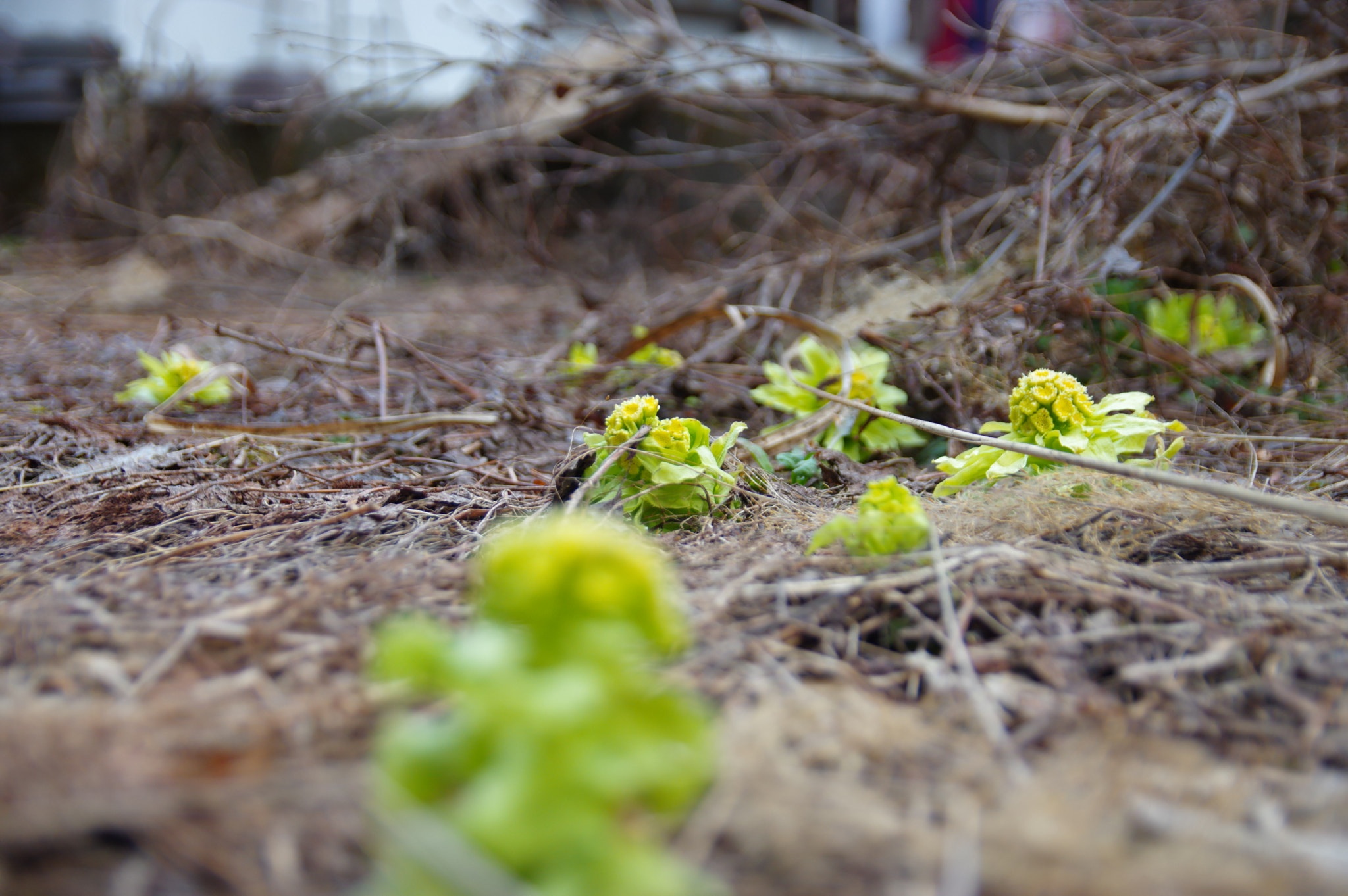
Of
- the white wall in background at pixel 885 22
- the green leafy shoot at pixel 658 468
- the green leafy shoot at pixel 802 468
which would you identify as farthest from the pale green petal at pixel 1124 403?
the white wall in background at pixel 885 22

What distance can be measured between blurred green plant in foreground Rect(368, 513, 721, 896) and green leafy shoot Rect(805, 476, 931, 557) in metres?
0.47

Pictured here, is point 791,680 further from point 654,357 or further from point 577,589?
point 654,357

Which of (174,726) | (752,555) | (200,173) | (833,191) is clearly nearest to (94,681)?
(174,726)

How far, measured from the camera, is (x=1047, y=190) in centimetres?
243

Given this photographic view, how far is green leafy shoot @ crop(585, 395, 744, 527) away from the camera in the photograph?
1395mm

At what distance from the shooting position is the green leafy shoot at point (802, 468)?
169 cm

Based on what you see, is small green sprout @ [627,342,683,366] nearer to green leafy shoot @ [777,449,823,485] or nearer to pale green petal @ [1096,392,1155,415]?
green leafy shoot @ [777,449,823,485]

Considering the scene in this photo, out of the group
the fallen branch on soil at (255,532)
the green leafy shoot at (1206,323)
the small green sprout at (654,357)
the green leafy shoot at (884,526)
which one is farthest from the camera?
the green leafy shoot at (1206,323)

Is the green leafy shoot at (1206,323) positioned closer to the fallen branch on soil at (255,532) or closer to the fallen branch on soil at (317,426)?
the fallen branch on soil at (317,426)

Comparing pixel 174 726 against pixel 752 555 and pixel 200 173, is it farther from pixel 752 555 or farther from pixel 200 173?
pixel 200 173

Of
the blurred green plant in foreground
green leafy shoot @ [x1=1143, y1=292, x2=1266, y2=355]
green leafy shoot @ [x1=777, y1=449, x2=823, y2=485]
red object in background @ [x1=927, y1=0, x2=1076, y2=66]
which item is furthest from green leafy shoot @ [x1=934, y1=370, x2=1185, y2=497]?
red object in background @ [x1=927, y1=0, x2=1076, y2=66]

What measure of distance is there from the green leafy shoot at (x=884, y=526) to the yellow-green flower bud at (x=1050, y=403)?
0.52 m

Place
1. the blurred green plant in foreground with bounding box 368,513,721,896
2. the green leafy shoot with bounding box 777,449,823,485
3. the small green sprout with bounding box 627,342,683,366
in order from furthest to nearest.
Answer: the small green sprout with bounding box 627,342,683,366 < the green leafy shoot with bounding box 777,449,823,485 < the blurred green plant in foreground with bounding box 368,513,721,896

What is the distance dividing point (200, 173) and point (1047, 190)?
229 inches
